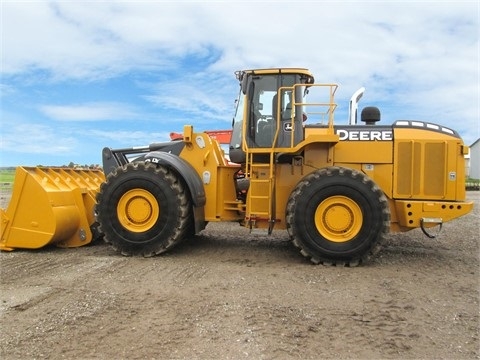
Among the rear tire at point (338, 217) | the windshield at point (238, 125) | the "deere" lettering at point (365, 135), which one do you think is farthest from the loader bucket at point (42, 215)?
the "deere" lettering at point (365, 135)

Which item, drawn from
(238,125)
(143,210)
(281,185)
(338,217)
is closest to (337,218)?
(338,217)

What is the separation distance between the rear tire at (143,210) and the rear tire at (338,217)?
66.4 inches

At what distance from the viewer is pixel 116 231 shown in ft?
24.0

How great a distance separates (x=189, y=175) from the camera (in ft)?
24.1

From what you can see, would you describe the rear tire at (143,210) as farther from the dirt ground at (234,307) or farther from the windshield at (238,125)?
the windshield at (238,125)

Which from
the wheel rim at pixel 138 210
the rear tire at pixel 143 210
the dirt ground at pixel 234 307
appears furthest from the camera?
the wheel rim at pixel 138 210

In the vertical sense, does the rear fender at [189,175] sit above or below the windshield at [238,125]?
below

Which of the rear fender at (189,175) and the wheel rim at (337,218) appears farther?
the rear fender at (189,175)

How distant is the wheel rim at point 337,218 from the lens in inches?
266

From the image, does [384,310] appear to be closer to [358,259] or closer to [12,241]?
[358,259]

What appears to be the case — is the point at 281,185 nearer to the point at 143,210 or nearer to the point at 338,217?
the point at 338,217

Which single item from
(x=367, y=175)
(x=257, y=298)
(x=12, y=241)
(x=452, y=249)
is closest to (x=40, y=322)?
(x=257, y=298)

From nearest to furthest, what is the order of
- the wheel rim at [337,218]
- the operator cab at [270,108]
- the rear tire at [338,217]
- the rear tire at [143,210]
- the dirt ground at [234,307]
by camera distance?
the dirt ground at [234,307] < the rear tire at [338,217] < the wheel rim at [337,218] < the rear tire at [143,210] < the operator cab at [270,108]

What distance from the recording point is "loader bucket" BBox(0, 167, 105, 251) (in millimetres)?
7469
